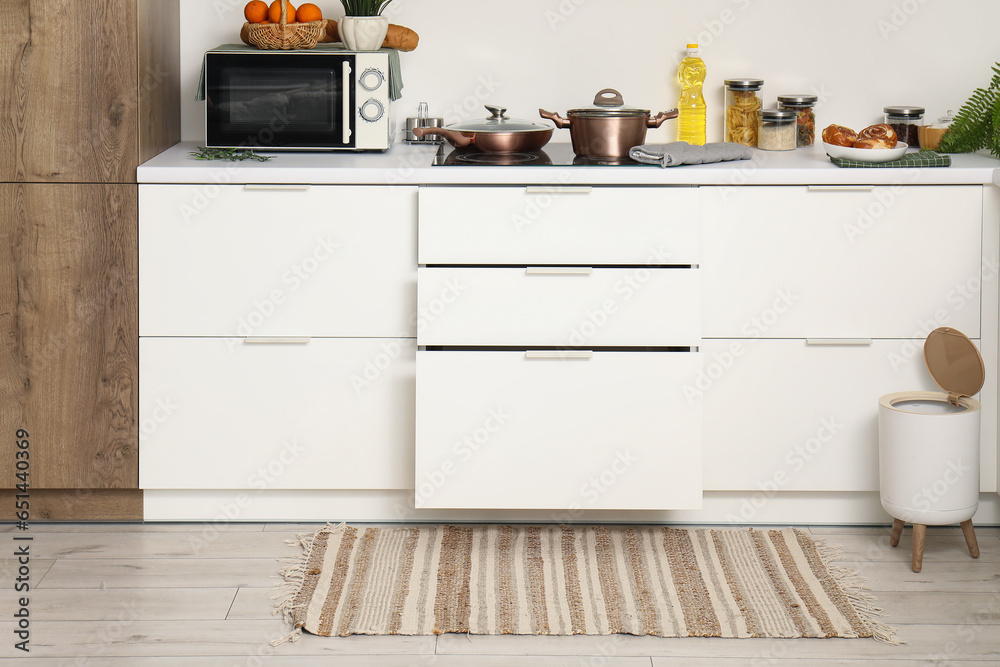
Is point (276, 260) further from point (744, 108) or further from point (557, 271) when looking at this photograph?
point (744, 108)

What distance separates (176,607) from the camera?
6.89 ft

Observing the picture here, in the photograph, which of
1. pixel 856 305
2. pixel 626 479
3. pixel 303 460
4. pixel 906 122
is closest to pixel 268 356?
pixel 303 460

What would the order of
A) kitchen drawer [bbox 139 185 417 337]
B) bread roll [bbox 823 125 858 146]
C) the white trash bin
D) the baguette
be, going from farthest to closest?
the baguette, bread roll [bbox 823 125 858 146], kitchen drawer [bbox 139 185 417 337], the white trash bin

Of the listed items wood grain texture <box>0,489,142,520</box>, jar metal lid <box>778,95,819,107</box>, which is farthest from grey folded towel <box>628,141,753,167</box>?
wood grain texture <box>0,489,142,520</box>

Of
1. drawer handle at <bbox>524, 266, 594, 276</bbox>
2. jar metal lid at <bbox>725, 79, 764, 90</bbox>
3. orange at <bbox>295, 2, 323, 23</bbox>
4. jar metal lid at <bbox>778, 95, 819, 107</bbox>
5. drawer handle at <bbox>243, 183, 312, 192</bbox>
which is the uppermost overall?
orange at <bbox>295, 2, 323, 23</bbox>

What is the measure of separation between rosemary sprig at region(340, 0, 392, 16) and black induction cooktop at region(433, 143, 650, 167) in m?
0.37

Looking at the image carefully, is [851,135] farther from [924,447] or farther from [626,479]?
[626,479]

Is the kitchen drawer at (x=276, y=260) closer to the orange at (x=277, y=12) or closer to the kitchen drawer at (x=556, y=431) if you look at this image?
the kitchen drawer at (x=556, y=431)

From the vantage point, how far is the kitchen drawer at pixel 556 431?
7.42 feet

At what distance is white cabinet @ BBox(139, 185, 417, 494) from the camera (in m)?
2.33

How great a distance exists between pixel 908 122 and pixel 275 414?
1.71 m

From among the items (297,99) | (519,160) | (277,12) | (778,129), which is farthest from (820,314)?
(277,12)

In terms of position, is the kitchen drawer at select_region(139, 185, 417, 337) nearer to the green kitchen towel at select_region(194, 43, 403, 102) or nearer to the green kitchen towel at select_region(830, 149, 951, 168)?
the green kitchen towel at select_region(194, 43, 403, 102)

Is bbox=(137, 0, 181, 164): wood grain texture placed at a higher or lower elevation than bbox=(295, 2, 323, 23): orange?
lower
